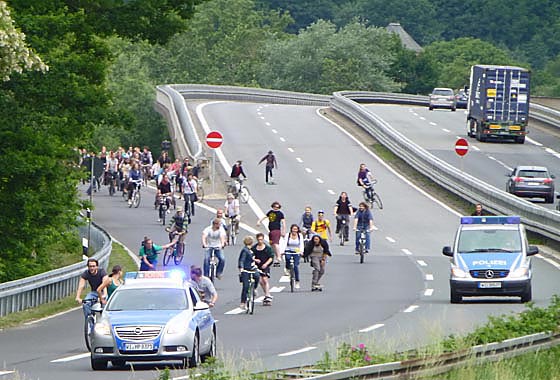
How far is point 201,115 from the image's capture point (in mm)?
76625

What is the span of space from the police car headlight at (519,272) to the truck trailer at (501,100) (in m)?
38.7

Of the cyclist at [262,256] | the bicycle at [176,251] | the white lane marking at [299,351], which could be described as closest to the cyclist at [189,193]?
the bicycle at [176,251]

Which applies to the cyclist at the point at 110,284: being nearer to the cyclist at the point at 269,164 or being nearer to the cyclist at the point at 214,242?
the cyclist at the point at 214,242

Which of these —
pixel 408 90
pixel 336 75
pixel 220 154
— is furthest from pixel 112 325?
pixel 408 90

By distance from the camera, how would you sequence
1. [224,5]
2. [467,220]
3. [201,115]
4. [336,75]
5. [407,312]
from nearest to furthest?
[407,312] → [467,220] → [201,115] → [336,75] → [224,5]

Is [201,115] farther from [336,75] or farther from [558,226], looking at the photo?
[336,75]

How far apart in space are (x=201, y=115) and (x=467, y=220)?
4743cm

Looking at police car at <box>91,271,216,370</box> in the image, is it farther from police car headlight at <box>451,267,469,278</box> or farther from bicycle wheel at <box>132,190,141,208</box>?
bicycle wheel at <box>132,190,141,208</box>

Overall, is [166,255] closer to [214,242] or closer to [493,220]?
[214,242]

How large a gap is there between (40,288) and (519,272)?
31.0ft

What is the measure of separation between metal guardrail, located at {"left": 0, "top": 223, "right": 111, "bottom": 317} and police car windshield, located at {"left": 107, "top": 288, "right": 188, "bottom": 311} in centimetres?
681

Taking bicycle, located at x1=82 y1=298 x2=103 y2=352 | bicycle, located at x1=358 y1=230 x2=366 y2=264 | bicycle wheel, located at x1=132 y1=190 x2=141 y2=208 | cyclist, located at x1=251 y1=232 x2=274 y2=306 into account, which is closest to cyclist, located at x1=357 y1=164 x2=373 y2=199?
bicycle wheel, located at x1=132 y1=190 x2=141 y2=208

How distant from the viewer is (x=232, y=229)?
41750mm

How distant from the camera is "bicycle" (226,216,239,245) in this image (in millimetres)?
41438
